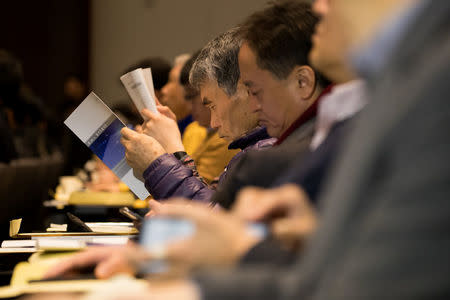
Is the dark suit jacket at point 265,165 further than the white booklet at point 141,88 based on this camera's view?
No

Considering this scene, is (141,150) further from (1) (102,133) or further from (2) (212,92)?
(2) (212,92)

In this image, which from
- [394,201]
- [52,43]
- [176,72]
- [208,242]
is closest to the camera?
[394,201]

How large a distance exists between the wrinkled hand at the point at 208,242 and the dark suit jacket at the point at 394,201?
0.16 feet

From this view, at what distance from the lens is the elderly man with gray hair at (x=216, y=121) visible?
231 cm

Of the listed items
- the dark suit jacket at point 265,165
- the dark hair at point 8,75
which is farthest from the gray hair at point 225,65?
the dark hair at point 8,75

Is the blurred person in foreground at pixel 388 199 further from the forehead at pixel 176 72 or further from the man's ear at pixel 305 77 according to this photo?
the forehead at pixel 176 72

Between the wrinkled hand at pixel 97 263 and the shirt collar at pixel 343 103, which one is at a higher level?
the shirt collar at pixel 343 103

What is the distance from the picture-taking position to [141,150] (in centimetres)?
234

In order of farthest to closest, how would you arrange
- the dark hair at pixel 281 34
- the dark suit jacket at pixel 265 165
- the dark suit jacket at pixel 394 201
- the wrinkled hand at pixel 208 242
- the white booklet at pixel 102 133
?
the white booklet at pixel 102 133, the dark hair at pixel 281 34, the dark suit jacket at pixel 265 165, the wrinkled hand at pixel 208 242, the dark suit jacket at pixel 394 201

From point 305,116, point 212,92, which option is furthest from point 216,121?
point 305,116

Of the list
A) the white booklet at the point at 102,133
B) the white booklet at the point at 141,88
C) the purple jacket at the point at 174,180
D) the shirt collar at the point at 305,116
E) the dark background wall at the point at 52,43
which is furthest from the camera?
the dark background wall at the point at 52,43

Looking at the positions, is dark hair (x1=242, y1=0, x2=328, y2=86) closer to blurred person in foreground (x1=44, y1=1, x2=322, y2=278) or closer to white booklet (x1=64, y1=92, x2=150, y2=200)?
blurred person in foreground (x1=44, y1=1, x2=322, y2=278)

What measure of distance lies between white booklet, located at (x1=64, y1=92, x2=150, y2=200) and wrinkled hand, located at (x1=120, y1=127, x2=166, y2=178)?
0.10 m

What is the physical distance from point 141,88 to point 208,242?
1.65 metres
